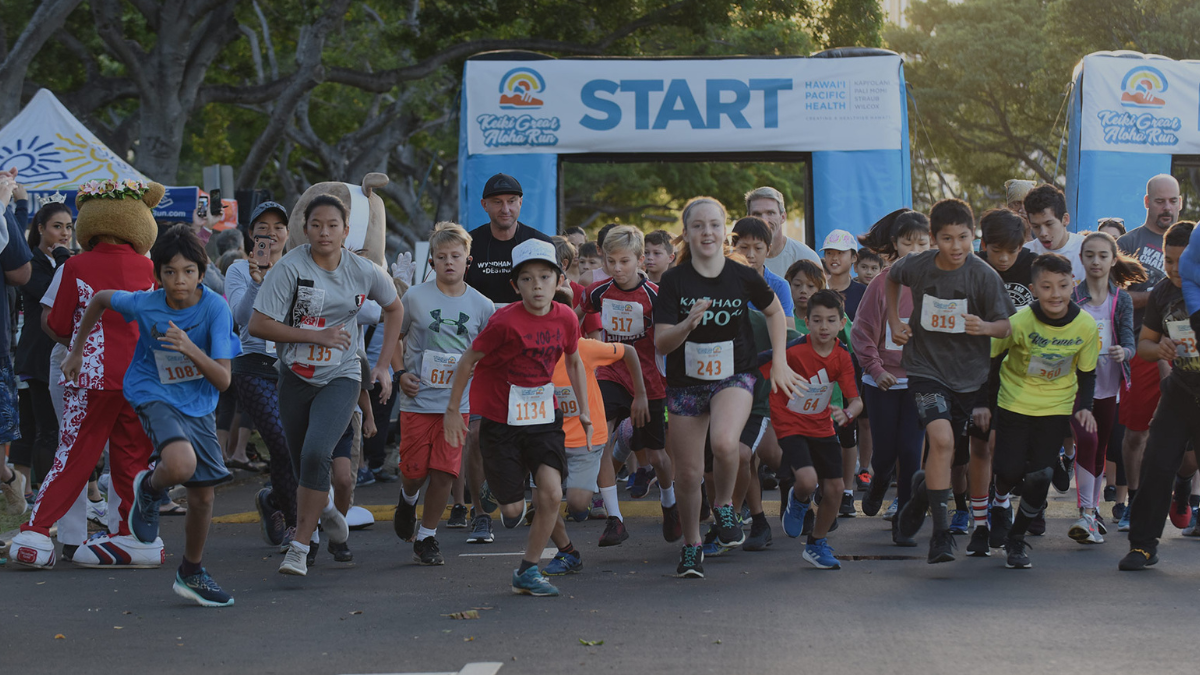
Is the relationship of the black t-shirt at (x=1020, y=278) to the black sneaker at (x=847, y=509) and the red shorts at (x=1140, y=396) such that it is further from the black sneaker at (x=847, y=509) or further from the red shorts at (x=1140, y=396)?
the black sneaker at (x=847, y=509)

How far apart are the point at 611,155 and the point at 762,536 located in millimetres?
6777

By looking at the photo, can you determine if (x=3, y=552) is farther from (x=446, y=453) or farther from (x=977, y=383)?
(x=977, y=383)

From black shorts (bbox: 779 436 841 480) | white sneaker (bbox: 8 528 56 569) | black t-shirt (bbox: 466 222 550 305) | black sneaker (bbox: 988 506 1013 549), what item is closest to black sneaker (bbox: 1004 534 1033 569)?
black sneaker (bbox: 988 506 1013 549)

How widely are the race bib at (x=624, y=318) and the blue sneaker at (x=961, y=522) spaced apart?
87.7 inches

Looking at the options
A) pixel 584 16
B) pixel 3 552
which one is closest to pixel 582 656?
pixel 3 552

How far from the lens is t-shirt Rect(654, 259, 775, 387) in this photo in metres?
6.85

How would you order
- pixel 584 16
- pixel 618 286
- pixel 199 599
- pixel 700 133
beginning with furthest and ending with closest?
pixel 584 16 < pixel 700 133 < pixel 618 286 < pixel 199 599

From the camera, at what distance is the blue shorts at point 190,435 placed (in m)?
6.28

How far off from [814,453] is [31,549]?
13.5 ft

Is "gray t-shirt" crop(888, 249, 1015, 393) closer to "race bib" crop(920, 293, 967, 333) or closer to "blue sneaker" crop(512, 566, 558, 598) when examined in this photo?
"race bib" crop(920, 293, 967, 333)

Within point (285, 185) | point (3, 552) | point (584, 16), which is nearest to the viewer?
point (3, 552)

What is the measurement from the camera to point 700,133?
13914 mm

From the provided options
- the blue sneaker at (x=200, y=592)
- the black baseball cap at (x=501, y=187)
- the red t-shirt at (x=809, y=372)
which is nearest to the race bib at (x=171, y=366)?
the blue sneaker at (x=200, y=592)

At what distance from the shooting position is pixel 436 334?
7.63m
